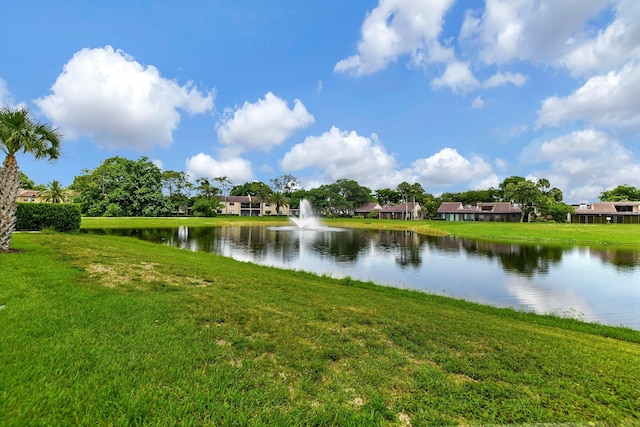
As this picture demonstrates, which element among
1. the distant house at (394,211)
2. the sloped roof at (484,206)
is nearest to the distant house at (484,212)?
the sloped roof at (484,206)

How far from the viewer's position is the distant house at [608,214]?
2736 inches

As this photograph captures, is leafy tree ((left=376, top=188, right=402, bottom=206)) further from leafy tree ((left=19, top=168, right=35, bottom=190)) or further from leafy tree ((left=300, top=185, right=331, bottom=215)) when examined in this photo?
leafy tree ((left=19, top=168, right=35, bottom=190))

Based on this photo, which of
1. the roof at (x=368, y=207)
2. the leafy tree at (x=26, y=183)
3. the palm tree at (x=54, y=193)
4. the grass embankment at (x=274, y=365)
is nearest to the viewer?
the grass embankment at (x=274, y=365)

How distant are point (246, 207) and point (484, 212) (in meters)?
77.5

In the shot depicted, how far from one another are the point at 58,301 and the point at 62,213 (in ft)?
64.3

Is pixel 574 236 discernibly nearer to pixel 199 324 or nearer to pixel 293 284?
pixel 293 284

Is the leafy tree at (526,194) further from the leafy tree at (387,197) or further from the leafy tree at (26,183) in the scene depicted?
the leafy tree at (26,183)

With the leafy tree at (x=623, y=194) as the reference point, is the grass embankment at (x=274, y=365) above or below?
below

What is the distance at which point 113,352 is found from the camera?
13.1 ft

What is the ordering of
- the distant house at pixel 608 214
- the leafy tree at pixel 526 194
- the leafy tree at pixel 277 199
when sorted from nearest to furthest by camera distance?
the leafy tree at pixel 526 194 < the distant house at pixel 608 214 < the leafy tree at pixel 277 199

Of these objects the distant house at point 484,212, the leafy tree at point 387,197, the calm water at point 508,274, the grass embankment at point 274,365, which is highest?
the leafy tree at point 387,197

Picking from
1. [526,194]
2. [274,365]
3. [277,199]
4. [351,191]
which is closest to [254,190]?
[277,199]

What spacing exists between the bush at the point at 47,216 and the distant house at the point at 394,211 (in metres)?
80.8

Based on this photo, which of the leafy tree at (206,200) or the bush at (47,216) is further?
the leafy tree at (206,200)
